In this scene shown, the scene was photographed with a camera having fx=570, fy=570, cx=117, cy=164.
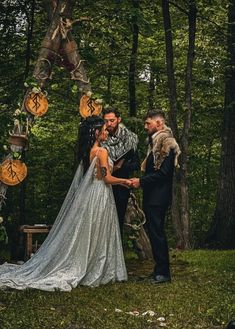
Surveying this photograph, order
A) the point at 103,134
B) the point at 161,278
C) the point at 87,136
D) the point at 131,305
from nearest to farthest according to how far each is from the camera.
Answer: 1. the point at 131,305
2. the point at 161,278
3. the point at 103,134
4. the point at 87,136

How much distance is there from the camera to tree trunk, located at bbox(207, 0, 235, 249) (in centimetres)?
1128

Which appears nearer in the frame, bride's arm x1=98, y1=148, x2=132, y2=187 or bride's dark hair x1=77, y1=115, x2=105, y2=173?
bride's arm x1=98, y1=148, x2=132, y2=187

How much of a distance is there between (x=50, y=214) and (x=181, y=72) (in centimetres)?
476

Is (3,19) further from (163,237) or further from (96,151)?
(163,237)

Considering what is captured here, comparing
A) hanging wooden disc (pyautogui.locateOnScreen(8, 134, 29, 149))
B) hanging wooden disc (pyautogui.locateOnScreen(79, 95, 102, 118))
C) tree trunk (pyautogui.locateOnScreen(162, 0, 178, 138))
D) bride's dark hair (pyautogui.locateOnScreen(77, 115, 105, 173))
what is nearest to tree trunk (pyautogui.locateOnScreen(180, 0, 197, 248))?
tree trunk (pyautogui.locateOnScreen(162, 0, 178, 138))

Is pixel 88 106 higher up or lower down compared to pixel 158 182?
Result: higher up

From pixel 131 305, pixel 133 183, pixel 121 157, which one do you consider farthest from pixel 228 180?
pixel 131 305

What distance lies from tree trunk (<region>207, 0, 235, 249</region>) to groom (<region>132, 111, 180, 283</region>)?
175 inches

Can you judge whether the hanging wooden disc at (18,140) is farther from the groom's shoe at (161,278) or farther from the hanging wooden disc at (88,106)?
the groom's shoe at (161,278)

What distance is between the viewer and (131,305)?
19.1ft

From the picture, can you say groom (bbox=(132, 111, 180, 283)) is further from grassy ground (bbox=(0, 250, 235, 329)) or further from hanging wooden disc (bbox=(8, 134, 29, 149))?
hanging wooden disc (bbox=(8, 134, 29, 149))

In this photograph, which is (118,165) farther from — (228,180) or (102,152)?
(228,180)

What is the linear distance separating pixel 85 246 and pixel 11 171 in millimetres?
1303

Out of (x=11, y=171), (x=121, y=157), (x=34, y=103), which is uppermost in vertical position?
(x=34, y=103)
